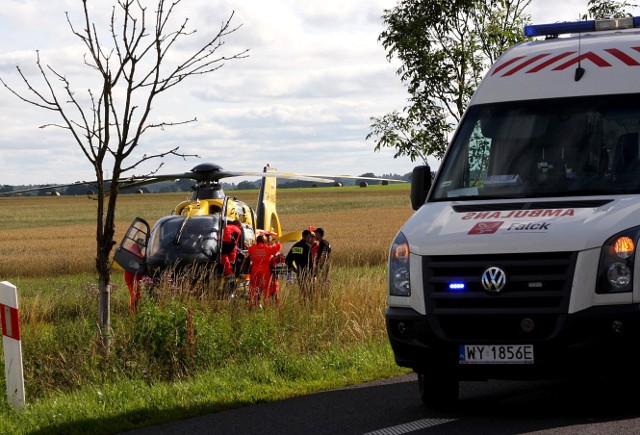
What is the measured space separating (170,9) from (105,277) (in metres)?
2.74

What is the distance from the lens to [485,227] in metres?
8.03

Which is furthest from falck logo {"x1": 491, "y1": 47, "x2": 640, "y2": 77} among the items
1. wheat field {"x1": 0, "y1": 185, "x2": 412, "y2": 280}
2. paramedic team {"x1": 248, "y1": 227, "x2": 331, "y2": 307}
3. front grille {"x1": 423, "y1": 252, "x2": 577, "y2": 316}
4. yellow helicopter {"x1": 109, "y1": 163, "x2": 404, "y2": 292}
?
wheat field {"x1": 0, "y1": 185, "x2": 412, "y2": 280}

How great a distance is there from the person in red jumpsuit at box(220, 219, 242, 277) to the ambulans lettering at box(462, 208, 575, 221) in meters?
11.9

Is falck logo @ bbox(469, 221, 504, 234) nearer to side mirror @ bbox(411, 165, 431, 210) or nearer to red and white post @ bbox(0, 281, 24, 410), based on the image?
side mirror @ bbox(411, 165, 431, 210)

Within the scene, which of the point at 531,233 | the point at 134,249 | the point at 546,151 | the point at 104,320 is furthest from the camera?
the point at 134,249

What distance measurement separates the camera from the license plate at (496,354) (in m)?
7.79

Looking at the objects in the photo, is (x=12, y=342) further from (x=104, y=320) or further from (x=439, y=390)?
(x=439, y=390)

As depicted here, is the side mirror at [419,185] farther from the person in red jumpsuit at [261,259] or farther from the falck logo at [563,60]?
the person in red jumpsuit at [261,259]

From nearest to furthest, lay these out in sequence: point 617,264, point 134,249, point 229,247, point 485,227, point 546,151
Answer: point 617,264 < point 485,227 < point 546,151 < point 134,249 < point 229,247

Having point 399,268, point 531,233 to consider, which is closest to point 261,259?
point 399,268

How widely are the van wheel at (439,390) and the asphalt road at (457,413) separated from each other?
0.23 ft

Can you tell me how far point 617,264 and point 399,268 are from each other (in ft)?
5.13

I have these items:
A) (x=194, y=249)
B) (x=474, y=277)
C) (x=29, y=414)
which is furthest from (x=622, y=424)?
(x=194, y=249)

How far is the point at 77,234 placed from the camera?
64375 millimetres
